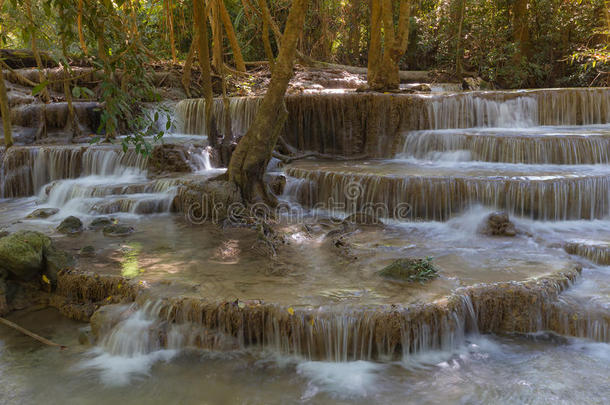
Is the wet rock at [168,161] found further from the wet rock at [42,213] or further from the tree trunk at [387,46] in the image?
the tree trunk at [387,46]

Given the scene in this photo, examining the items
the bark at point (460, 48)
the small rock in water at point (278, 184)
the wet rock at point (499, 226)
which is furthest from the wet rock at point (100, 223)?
the bark at point (460, 48)

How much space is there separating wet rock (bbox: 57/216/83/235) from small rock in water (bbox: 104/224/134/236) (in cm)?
51

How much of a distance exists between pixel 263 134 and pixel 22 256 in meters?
3.76

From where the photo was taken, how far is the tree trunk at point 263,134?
8.08 m

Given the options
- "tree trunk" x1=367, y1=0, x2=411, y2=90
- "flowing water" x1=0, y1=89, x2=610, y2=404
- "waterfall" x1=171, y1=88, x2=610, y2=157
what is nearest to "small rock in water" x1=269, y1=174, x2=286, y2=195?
"flowing water" x1=0, y1=89, x2=610, y2=404

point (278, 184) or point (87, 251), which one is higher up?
point (278, 184)

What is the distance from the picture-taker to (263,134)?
26.9ft

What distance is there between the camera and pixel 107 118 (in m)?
4.06

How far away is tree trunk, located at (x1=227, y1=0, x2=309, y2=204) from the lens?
8.08 metres

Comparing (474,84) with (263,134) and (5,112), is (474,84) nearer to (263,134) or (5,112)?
(263,134)

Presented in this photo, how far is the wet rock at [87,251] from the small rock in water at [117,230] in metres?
0.80

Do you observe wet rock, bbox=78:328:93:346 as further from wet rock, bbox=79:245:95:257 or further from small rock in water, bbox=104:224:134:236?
small rock in water, bbox=104:224:134:236

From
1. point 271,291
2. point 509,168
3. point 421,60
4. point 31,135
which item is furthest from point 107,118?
point 421,60

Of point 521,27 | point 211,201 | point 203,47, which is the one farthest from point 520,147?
point 521,27
